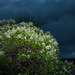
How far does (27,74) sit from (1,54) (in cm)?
173

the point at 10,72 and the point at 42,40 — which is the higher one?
the point at 42,40

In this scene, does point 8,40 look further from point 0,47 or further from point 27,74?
point 27,74

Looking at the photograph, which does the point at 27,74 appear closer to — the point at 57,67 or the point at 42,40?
the point at 42,40

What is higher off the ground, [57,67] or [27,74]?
[57,67]

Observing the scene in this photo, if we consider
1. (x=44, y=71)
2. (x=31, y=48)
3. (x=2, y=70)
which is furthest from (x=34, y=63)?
(x=2, y=70)

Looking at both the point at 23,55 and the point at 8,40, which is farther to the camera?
the point at 8,40

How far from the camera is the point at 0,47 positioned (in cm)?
912

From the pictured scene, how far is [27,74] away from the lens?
8.87 meters

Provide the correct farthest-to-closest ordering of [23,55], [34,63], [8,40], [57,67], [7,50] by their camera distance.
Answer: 1. [57,67]
2. [34,63]
3. [7,50]
4. [8,40]
5. [23,55]

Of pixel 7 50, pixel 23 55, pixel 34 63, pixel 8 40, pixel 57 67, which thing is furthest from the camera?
pixel 57 67

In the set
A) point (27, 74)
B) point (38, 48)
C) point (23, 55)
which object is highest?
point (38, 48)

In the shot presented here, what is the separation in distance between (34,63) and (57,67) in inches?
95.4

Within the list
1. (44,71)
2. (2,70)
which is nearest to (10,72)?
(2,70)

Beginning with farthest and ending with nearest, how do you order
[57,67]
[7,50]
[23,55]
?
[57,67]
[7,50]
[23,55]
